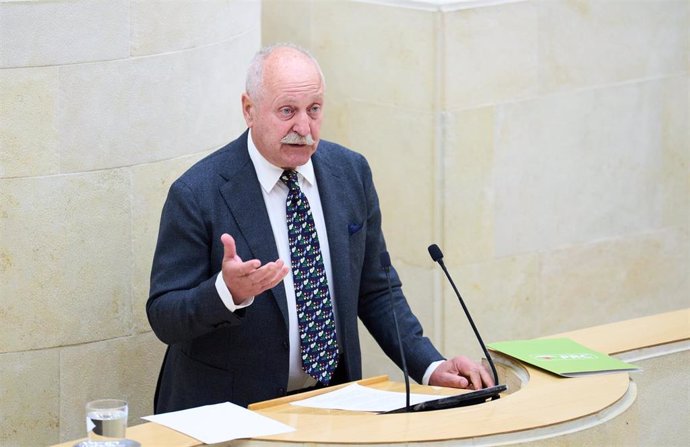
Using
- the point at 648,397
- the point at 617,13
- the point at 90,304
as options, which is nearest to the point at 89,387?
the point at 90,304

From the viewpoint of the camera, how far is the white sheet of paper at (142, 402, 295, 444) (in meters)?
4.08

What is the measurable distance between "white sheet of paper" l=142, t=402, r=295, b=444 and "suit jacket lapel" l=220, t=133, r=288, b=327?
28.2 inches

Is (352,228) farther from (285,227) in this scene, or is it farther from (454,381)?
(454,381)

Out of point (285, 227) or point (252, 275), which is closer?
point (252, 275)

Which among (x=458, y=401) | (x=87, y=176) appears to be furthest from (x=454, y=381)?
(x=87, y=176)

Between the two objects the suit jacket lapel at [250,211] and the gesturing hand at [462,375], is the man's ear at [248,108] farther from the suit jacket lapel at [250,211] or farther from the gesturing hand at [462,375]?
the gesturing hand at [462,375]

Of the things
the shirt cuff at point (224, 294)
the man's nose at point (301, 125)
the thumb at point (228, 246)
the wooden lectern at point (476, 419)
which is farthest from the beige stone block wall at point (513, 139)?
the thumb at point (228, 246)

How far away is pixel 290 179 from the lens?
16.8ft

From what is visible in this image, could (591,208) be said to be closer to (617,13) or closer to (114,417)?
(617,13)

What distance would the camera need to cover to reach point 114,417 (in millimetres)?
3953

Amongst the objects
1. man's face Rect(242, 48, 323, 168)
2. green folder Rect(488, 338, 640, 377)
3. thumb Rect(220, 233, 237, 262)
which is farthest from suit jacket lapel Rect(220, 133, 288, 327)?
green folder Rect(488, 338, 640, 377)

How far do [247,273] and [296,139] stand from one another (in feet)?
2.17

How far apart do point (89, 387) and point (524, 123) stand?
8.38 feet

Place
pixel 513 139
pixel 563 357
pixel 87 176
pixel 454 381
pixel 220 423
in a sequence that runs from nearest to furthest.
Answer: pixel 220 423 < pixel 563 357 < pixel 454 381 < pixel 87 176 < pixel 513 139
